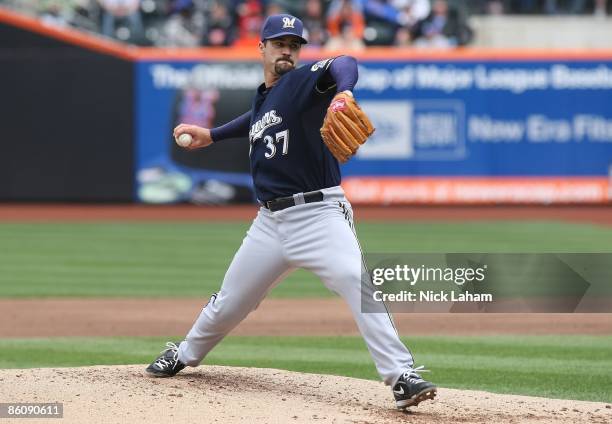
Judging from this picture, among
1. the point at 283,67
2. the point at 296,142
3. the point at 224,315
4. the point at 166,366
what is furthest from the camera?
the point at 166,366

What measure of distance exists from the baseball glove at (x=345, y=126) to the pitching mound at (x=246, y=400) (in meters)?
1.18

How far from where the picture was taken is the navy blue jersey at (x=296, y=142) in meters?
5.26

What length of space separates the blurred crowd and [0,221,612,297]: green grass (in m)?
4.64

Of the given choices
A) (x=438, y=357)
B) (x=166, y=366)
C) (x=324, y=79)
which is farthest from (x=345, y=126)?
(x=438, y=357)

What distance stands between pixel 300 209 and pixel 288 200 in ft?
0.23

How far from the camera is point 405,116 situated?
20.6 m

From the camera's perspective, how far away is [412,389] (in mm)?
4988

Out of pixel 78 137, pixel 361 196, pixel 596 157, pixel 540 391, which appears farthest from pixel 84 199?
pixel 540 391

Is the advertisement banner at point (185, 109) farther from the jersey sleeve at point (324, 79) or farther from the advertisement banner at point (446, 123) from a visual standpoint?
the jersey sleeve at point (324, 79)

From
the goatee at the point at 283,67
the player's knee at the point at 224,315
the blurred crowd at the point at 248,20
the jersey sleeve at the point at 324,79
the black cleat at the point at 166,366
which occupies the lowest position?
the black cleat at the point at 166,366

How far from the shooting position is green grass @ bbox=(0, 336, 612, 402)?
641 cm

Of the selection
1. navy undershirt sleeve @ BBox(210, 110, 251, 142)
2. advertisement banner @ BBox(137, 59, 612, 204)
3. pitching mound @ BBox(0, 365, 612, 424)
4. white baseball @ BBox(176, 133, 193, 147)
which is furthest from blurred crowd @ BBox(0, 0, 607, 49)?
pitching mound @ BBox(0, 365, 612, 424)

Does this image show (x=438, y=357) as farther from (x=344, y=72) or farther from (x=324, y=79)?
(x=344, y=72)

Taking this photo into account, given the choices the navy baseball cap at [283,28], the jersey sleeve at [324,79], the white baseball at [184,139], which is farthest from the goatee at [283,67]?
the white baseball at [184,139]
